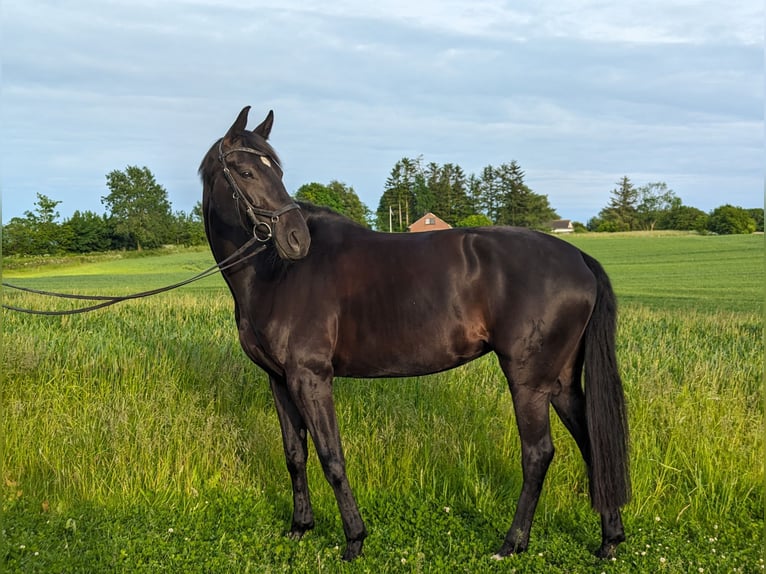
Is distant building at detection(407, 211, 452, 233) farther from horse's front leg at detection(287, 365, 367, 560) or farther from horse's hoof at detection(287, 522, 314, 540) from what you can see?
horse's front leg at detection(287, 365, 367, 560)

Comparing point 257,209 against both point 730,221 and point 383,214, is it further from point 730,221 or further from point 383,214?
point 730,221

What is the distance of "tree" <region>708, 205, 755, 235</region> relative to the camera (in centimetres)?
6862

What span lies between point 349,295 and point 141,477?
2.60 m

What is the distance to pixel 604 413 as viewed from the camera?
393 centimetres

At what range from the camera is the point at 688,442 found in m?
5.05

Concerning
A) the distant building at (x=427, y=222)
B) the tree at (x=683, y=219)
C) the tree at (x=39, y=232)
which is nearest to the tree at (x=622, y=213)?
the tree at (x=683, y=219)

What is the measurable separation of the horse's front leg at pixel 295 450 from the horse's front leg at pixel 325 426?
1.36 feet

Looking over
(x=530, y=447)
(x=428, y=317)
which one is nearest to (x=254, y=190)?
(x=428, y=317)

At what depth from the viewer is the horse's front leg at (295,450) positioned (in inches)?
168

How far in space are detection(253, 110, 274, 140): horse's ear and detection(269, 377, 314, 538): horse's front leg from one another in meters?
1.78

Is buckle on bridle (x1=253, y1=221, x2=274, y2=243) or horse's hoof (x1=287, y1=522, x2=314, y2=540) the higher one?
buckle on bridle (x1=253, y1=221, x2=274, y2=243)

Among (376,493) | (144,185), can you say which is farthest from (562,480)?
(144,185)

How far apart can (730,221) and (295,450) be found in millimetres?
77944

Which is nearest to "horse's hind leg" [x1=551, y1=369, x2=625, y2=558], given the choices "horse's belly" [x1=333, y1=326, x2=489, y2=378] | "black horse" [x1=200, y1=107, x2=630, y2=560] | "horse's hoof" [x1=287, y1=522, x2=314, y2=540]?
"black horse" [x1=200, y1=107, x2=630, y2=560]
